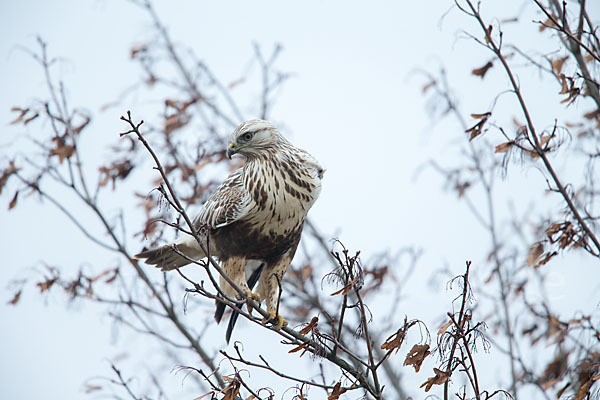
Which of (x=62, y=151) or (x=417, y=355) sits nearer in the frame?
(x=417, y=355)

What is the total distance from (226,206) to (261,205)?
0.73ft

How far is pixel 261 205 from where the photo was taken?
378cm

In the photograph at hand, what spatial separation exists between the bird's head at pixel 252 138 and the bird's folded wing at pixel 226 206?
0.22 meters

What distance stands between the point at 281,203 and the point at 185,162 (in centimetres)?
160

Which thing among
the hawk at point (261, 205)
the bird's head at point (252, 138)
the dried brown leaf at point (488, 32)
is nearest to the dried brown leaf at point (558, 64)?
the dried brown leaf at point (488, 32)

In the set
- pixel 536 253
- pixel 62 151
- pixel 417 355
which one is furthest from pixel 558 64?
pixel 62 151

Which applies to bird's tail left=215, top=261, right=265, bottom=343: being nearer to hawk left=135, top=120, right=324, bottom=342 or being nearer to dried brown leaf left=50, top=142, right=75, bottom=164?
hawk left=135, top=120, right=324, bottom=342

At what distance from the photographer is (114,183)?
16.0ft

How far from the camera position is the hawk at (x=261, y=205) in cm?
379

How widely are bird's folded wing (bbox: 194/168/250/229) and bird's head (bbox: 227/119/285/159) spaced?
222mm

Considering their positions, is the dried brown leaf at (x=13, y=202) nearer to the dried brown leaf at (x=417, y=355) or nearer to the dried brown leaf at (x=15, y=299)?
the dried brown leaf at (x=15, y=299)

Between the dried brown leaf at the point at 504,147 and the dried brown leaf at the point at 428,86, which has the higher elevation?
the dried brown leaf at the point at 428,86

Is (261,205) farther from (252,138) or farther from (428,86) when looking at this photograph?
(428,86)

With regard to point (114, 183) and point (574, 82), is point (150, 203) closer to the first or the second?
point (114, 183)
